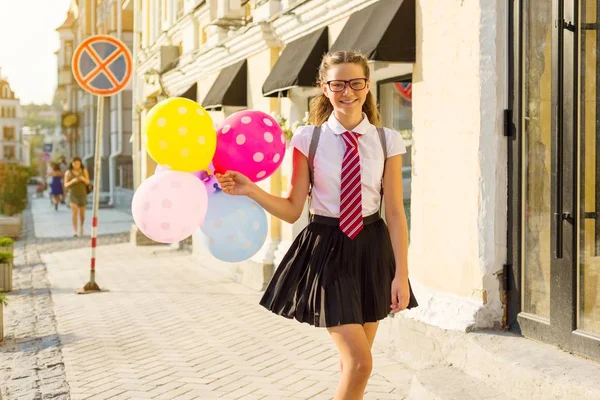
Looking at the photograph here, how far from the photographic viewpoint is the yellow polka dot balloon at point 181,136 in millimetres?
4316

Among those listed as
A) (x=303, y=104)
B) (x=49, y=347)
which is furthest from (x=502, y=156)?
(x=303, y=104)

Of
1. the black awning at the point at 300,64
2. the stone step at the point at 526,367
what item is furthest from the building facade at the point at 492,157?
the black awning at the point at 300,64

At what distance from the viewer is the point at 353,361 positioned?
3822 mm

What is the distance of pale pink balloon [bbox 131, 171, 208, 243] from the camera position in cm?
429

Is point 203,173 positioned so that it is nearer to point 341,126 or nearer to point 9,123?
point 341,126

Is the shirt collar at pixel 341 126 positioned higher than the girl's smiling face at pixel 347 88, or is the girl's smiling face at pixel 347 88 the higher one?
the girl's smiling face at pixel 347 88

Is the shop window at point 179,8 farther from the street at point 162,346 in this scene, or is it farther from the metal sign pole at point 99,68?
the street at point 162,346

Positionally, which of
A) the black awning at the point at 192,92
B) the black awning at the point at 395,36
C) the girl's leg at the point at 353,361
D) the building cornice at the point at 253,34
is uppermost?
the building cornice at the point at 253,34

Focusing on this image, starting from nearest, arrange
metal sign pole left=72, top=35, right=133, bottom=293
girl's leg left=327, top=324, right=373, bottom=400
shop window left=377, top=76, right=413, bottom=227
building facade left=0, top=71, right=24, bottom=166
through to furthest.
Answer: girl's leg left=327, top=324, right=373, bottom=400, shop window left=377, top=76, right=413, bottom=227, metal sign pole left=72, top=35, right=133, bottom=293, building facade left=0, top=71, right=24, bottom=166

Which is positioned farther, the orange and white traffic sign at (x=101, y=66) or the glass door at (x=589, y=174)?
the orange and white traffic sign at (x=101, y=66)

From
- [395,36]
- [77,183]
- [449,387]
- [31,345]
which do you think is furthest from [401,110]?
[77,183]

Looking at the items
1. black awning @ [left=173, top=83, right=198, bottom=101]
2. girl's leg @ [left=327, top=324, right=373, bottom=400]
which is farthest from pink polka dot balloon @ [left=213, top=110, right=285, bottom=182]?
black awning @ [left=173, top=83, right=198, bottom=101]

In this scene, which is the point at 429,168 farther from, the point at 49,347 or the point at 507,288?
the point at 49,347

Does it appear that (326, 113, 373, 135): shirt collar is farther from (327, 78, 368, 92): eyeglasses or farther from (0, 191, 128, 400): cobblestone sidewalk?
(0, 191, 128, 400): cobblestone sidewalk
